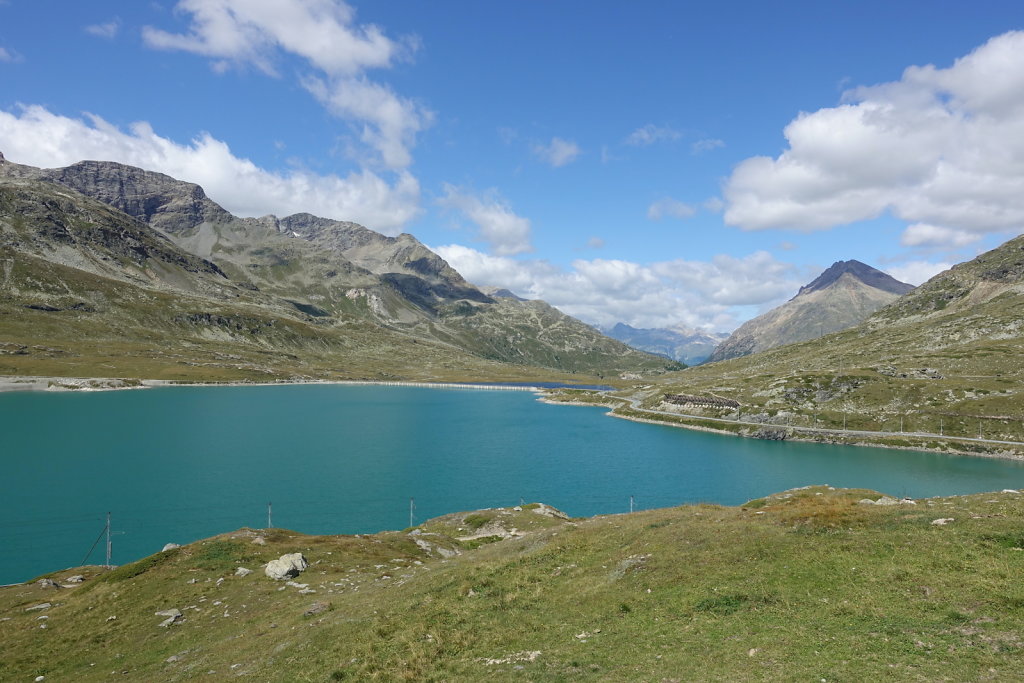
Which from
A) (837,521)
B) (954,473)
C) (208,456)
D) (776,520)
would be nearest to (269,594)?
(776,520)

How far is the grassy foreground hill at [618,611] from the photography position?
17.4 meters

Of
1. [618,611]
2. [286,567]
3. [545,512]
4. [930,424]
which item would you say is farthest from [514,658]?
[930,424]

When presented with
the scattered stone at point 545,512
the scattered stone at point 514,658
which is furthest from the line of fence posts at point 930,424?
the scattered stone at point 514,658

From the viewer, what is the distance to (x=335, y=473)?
4437 inches

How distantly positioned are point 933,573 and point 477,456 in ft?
407

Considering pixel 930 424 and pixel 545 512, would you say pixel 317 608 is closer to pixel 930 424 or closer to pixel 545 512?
pixel 545 512

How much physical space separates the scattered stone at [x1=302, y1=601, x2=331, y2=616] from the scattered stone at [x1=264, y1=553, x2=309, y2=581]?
890cm

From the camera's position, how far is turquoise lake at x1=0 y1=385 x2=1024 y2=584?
79.2m

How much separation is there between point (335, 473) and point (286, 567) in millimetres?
76712

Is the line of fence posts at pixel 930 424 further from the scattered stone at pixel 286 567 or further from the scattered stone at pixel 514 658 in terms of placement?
the scattered stone at pixel 514 658

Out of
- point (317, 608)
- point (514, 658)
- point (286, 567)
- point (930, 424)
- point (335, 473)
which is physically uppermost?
point (514, 658)

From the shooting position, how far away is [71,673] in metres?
26.4

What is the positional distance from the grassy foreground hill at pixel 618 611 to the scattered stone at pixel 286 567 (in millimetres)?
1050

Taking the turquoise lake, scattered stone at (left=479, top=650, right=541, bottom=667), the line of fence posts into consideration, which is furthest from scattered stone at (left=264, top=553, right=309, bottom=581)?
the line of fence posts
